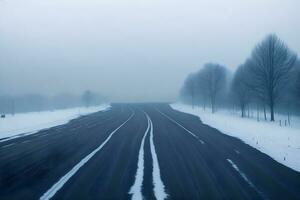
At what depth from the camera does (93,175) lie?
9.67m

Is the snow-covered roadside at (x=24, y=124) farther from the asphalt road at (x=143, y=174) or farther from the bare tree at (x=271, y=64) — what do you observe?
the bare tree at (x=271, y=64)

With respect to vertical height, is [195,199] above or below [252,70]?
below

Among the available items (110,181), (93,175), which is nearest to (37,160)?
(93,175)

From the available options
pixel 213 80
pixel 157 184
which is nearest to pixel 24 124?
pixel 157 184

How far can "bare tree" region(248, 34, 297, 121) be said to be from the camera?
42125 millimetres

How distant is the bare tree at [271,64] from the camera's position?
42.1 metres

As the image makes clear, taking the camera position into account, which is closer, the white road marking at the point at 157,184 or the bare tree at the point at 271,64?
the white road marking at the point at 157,184

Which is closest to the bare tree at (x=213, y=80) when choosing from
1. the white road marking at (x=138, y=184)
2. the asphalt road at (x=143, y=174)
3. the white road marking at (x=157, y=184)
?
the asphalt road at (x=143, y=174)

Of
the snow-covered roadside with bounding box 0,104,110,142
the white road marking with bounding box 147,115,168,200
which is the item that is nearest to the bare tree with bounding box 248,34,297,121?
the snow-covered roadside with bounding box 0,104,110,142

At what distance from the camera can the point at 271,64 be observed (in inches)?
1681

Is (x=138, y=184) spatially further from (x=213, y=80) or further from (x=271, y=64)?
(x=213, y=80)

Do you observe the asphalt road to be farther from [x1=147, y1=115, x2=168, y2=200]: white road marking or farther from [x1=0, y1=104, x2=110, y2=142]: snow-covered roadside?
[x1=0, y1=104, x2=110, y2=142]: snow-covered roadside

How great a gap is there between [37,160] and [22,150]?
126 inches

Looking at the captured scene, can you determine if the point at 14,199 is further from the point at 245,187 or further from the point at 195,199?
the point at 245,187
